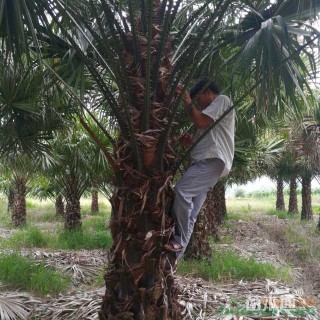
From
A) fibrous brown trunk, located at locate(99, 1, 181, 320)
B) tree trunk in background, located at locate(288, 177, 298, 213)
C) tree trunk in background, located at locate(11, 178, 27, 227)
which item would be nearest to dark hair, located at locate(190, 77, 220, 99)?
fibrous brown trunk, located at locate(99, 1, 181, 320)

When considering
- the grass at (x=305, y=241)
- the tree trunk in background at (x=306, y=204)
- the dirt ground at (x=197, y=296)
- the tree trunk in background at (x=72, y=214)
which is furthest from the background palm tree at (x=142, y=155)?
the tree trunk in background at (x=306, y=204)

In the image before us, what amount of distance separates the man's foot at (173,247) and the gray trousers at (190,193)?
0.04 metres

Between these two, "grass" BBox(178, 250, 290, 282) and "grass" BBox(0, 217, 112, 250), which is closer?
"grass" BBox(178, 250, 290, 282)

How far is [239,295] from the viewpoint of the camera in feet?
17.6

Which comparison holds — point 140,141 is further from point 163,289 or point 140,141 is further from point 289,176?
point 289,176

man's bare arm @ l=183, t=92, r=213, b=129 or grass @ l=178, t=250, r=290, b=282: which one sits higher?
man's bare arm @ l=183, t=92, r=213, b=129

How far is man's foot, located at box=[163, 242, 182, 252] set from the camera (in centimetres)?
338

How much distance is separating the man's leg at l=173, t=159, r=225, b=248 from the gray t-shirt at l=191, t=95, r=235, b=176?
6 cm

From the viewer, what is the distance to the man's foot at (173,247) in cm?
338

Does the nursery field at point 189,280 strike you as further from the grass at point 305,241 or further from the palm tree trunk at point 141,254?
the palm tree trunk at point 141,254

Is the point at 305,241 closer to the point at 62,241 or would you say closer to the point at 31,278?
the point at 62,241

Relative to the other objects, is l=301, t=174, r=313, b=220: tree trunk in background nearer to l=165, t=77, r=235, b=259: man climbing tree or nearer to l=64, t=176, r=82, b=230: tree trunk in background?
l=64, t=176, r=82, b=230: tree trunk in background

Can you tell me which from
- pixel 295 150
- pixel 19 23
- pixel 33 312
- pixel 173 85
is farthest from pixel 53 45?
pixel 295 150

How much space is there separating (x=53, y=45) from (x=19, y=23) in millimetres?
1702
